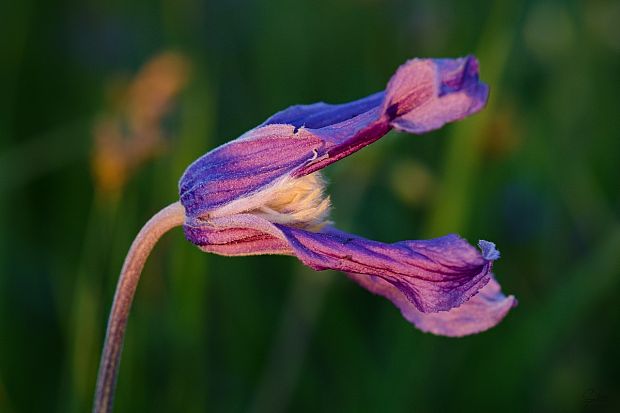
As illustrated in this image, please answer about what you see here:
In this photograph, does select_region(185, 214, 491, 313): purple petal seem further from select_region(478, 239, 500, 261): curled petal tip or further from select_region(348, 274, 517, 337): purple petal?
select_region(348, 274, 517, 337): purple petal

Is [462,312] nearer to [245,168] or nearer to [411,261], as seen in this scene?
[411,261]

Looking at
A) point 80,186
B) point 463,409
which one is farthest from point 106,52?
point 463,409

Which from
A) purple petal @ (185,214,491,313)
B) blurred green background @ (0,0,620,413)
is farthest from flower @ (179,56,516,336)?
blurred green background @ (0,0,620,413)

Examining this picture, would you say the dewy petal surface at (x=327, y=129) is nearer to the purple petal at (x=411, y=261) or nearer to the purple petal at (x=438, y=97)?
the purple petal at (x=438, y=97)

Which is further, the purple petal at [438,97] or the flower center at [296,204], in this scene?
the flower center at [296,204]

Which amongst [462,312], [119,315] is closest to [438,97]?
[462,312]

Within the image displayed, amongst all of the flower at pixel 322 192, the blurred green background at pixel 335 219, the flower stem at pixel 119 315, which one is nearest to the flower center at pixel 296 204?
the flower at pixel 322 192

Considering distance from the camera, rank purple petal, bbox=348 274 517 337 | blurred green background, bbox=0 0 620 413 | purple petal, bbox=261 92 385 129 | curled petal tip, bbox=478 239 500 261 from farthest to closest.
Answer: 1. blurred green background, bbox=0 0 620 413
2. purple petal, bbox=348 274 517 337
3. purple petal, bbox=261 92 385 129
4. curled petal tip, bbox=478 239 500 261
